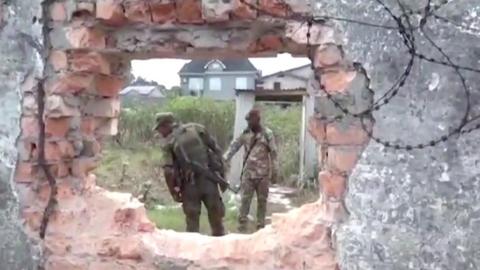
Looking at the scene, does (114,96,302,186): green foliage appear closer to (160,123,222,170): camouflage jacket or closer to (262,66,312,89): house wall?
(262,66,312,89): house wall

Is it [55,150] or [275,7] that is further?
[55,150]

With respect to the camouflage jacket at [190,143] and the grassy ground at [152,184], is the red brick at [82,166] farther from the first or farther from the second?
the grassy ground at [152,184]

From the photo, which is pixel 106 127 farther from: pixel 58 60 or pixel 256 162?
pixel 256 162

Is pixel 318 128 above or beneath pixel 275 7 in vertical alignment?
beneath

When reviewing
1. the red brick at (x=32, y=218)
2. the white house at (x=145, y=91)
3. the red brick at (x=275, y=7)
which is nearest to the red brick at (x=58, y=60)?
the red brick at (x=32, y=218)

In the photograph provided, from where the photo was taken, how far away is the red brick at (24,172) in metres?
3.94

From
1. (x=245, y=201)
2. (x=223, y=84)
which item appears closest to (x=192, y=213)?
(x=245, y=201)

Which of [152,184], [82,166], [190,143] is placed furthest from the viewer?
[152,184]

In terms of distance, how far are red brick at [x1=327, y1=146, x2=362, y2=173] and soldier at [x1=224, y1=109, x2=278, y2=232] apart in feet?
15.2

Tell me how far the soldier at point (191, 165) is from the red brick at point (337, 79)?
12.3ft

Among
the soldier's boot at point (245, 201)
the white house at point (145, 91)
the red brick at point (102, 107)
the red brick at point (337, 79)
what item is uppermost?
the red brick at point (337, 79)

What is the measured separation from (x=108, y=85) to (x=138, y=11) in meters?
0.65

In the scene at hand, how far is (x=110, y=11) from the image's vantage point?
3.75 m

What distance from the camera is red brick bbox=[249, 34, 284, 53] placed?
3.74 meters
